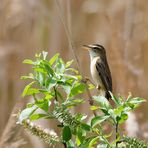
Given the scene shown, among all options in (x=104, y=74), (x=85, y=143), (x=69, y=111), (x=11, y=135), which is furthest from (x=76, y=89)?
(x=104, y=74)

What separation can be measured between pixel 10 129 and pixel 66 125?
1.18 m

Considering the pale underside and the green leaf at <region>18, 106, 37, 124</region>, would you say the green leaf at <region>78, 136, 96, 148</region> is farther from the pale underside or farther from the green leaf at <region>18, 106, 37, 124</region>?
the pale underside

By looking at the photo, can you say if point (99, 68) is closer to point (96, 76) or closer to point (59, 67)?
point (96, 76)

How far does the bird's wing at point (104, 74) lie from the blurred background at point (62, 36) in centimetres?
25

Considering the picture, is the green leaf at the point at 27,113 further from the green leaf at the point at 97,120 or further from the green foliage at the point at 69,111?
the green leaf at the point at 97,120

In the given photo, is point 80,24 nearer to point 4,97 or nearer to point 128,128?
point 4,97

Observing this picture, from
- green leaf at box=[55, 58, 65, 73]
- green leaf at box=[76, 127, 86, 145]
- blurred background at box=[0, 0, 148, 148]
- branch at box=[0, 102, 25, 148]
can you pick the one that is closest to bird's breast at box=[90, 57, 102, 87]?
blurred background at box=[0, 0, 148, 148]

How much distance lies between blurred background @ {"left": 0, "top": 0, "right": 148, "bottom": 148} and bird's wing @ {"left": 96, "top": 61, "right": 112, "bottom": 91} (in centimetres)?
25

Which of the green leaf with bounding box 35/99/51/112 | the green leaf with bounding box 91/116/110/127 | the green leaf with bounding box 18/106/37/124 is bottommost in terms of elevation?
the green leaf with bounding box 91/116/110/127

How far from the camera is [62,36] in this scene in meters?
Answer: 3.95

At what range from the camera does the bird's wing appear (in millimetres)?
2892

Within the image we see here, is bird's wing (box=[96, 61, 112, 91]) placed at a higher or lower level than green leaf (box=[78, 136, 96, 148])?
lower

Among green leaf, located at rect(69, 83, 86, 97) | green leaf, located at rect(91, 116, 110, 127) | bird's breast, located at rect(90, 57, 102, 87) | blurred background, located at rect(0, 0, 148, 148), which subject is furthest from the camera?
blurred background, located at rect(0, 0, 148, 148)

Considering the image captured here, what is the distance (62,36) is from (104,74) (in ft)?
3.36
